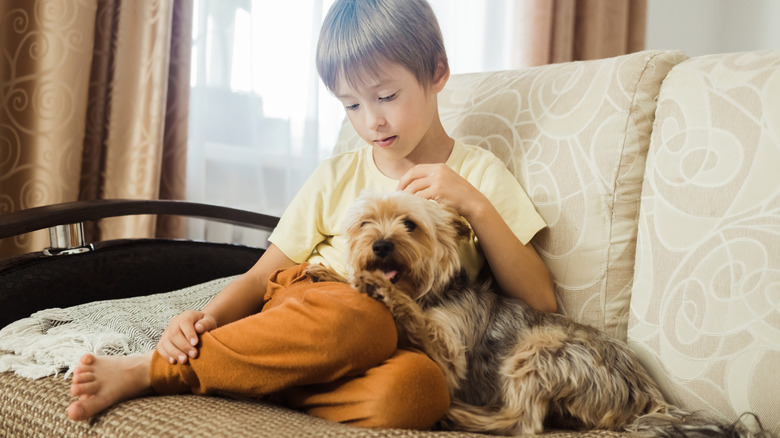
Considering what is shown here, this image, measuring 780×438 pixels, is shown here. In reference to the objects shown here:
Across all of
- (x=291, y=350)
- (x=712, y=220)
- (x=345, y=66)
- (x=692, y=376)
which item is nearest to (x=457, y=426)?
(x=291, y=350)

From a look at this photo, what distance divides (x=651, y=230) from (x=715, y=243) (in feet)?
0.49

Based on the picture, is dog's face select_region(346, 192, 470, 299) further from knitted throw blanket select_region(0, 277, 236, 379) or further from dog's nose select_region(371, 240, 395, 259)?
knitted throw blanket select_region(0, 277, 236, 379)

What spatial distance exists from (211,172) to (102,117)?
20.1 inches

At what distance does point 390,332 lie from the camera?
3.65ft

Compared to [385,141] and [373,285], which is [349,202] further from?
[373,285]

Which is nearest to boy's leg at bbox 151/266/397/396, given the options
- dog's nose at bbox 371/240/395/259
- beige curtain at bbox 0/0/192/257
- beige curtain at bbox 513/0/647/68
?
dog's nose at bbox 371/240/395/259

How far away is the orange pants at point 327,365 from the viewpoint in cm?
106

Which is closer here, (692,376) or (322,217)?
(692,376)

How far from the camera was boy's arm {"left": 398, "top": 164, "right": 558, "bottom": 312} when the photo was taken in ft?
4.45

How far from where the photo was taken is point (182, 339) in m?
1.17

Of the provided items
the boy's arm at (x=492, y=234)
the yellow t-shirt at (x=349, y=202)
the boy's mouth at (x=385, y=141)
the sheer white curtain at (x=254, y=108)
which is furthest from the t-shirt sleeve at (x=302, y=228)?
the sheer white curtain at (x=254, y=108)

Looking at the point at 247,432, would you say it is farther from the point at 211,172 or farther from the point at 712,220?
the point at 211,172

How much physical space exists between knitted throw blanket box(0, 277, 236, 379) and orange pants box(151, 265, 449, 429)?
0.23m

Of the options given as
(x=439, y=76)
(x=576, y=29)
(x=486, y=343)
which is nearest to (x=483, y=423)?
(x=486, y=343)
